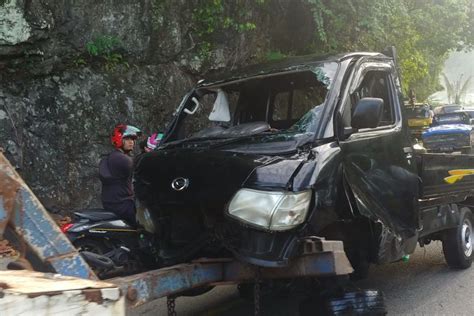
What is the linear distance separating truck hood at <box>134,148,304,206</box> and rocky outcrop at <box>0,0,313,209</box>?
575 centimetres

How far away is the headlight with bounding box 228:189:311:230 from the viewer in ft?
11.2

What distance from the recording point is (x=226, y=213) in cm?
356

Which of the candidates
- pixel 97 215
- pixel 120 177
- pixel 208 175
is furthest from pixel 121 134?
pixel 208 175

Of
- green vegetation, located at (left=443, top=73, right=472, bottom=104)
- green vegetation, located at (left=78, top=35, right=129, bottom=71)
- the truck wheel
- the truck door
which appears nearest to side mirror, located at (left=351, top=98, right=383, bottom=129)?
the truck door

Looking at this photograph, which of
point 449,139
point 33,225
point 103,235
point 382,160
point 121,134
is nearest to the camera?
point 33,225

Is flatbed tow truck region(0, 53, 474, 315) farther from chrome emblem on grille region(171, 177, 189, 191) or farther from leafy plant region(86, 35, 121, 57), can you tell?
leafy plant region(86, 35, 121, 57)

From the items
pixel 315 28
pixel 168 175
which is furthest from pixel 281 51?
pixel 168 175

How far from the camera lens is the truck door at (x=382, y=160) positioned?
4.23m

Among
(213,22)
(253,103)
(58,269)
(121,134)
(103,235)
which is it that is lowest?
(103,235)

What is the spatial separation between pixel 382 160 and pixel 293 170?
1480 millimetres

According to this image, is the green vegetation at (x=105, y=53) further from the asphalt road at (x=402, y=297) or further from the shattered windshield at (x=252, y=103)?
the asphalt road at (x=402, y=297)

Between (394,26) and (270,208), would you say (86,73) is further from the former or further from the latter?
(394,26)

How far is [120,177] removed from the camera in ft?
19.9

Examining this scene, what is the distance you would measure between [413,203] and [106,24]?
734 centimetres
